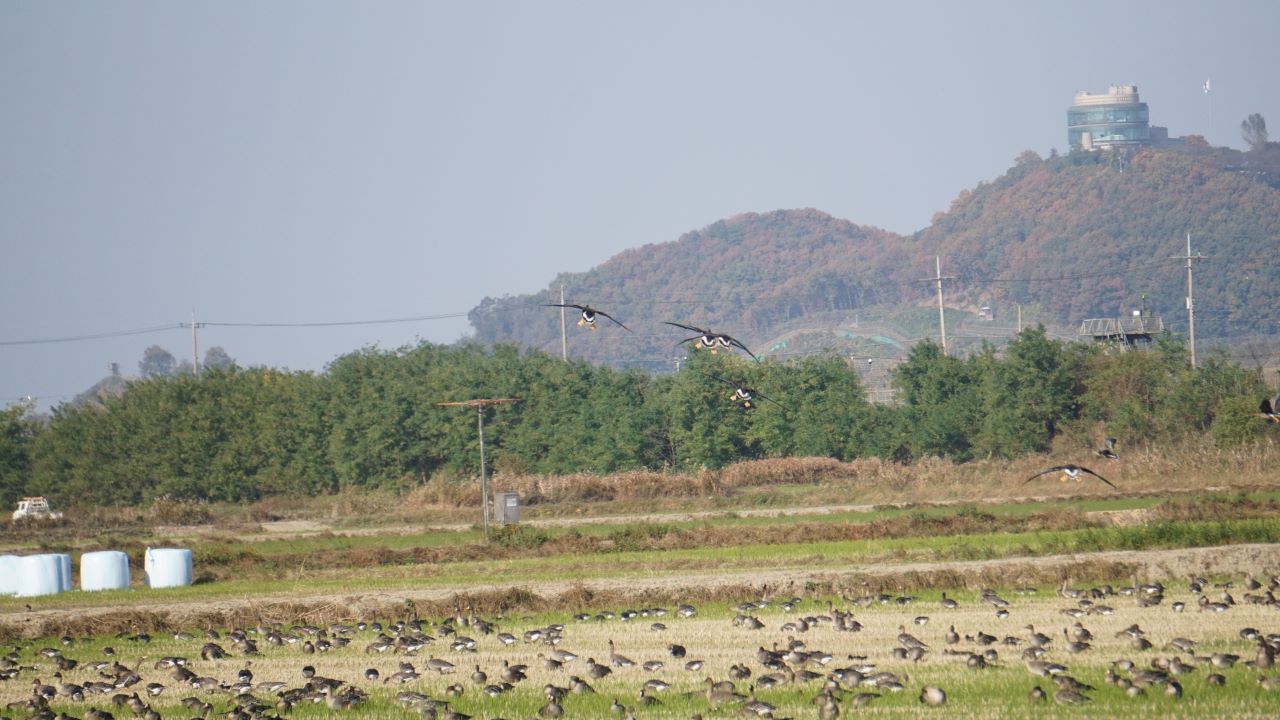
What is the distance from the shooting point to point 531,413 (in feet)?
251

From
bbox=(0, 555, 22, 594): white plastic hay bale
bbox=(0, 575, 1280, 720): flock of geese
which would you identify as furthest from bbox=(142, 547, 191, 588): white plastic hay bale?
bbox=(0, 575, 1280, 720): flock of geese

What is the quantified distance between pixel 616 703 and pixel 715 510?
3786 centimetres

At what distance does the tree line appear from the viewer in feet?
224

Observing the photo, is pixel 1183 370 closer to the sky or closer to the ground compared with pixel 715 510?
closer to the sky

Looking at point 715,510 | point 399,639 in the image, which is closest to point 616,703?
point 399,639

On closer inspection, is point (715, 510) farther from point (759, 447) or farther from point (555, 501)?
point (759, 447)

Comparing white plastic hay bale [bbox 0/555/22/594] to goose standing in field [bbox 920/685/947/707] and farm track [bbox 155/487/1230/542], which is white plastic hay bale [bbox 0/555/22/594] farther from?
goose standing in field [bbox 920/685/947/707]

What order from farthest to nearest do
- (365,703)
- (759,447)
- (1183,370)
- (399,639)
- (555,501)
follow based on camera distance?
(759,447) < (1183,370) < (555,501) < (399,639) < (365,703)

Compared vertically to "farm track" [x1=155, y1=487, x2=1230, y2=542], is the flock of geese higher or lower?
higher

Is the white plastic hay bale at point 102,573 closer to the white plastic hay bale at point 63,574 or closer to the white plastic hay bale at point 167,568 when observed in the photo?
the white plastic hay bale at point 63,574

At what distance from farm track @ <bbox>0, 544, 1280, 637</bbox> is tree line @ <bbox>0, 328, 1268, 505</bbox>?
36.0m

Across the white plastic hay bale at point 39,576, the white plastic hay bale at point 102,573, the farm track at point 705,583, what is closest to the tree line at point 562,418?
the farm track at point 705,583

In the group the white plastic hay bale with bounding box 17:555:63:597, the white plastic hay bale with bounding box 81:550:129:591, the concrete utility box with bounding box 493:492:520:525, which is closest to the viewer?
the white plastic hay bale with bounding box 17:555:63:597

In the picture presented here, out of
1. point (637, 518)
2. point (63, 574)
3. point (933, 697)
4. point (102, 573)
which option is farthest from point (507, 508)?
point (933, 697)
